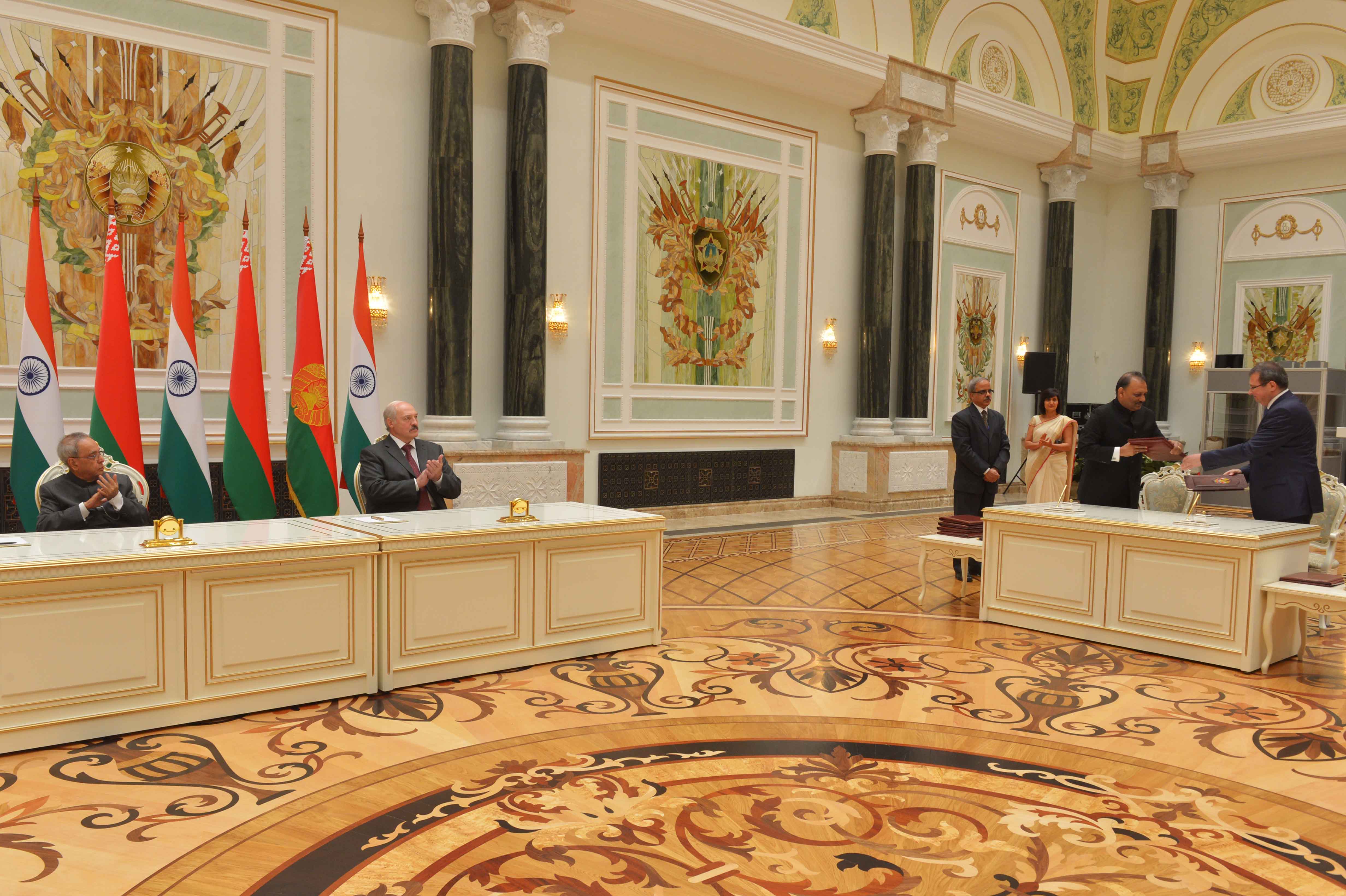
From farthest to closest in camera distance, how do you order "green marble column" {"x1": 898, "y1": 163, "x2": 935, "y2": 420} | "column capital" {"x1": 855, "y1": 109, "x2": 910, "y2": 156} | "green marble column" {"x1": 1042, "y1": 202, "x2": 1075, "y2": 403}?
"green marble column" {"x1": 1042, "y1": 202, "x2": 1075, "y2": 403}
"green marble column" {"x1": 898, "y1": 163, "x2": 935, "y2": 420}
"column capital" {"x1": 855, "y1": 109, "x2": 910, "y2": 156}

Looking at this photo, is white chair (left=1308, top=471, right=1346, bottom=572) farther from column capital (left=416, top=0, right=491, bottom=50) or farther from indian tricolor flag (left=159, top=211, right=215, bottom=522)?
column capital (left=416, top=0, right=491, bottom=50)

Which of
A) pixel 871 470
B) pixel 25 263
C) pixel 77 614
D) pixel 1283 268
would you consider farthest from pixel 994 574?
pixel 1283 268

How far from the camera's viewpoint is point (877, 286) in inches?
476

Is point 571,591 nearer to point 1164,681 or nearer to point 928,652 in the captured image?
point 928,652

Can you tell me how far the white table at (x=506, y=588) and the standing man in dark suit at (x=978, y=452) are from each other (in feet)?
9.61

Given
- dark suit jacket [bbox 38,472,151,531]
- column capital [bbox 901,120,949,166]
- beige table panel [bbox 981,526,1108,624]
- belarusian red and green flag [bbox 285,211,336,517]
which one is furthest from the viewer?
column capital [bbox 901,120,949,166]

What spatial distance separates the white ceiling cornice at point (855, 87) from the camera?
9.70 m

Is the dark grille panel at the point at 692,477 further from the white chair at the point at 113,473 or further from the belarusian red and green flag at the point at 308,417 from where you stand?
the white chair at the point at 113,473

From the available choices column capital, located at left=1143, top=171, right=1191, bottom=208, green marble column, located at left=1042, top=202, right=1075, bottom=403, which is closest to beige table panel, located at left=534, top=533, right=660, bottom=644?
green marble column, located at left=1042, top=202, right=1075, bottom=403

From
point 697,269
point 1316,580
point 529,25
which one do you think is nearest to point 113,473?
point 529,25

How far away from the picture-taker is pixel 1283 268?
46.8 feet

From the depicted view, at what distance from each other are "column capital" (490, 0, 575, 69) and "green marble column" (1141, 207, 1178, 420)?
10.4m

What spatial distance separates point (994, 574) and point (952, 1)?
9.26 meters

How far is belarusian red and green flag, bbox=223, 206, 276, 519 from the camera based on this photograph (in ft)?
20.3
